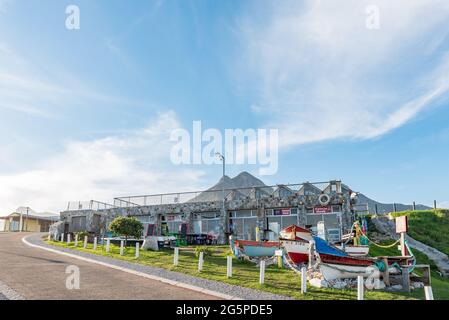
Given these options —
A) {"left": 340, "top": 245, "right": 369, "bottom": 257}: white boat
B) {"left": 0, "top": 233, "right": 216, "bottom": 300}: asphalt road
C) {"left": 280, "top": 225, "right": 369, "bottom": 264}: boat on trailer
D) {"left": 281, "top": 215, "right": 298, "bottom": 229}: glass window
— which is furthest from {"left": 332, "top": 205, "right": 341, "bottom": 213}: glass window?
{"left": 0, "top": 233, "right": 216, "bottom": 300}: asphalt road

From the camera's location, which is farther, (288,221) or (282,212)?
(282,212)

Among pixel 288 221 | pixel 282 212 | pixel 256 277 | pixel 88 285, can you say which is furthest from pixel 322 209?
pixel 88 285

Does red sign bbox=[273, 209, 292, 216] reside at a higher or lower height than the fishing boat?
higher

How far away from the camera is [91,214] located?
38656 mm

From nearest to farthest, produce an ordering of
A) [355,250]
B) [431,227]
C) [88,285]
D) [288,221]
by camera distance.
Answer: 1. [88,285]
2. [355,250]
3. [288,221]
4. [431,227]

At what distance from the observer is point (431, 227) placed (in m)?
31.0

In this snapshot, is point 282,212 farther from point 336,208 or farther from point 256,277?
point 256,277

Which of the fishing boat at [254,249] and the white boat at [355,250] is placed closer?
the white boat at [355,250]

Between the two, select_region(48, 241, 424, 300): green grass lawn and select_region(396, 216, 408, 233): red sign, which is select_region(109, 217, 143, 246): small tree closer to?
select_region(48, 241, 424, 300): green grass lawn

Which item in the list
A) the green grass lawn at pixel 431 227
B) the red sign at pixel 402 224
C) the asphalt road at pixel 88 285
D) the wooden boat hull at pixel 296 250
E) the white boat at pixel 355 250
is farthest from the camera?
the green grass lawn at pixel 431 227

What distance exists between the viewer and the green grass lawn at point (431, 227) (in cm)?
2808

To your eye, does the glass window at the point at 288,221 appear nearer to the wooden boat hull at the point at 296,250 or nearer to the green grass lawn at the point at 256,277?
the green grass lawn at the point at 256,277

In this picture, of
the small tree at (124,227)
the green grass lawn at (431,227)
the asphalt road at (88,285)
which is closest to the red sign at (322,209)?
the green grass lawn at (431,227)

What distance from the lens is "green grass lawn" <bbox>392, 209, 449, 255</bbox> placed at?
92.1ft
